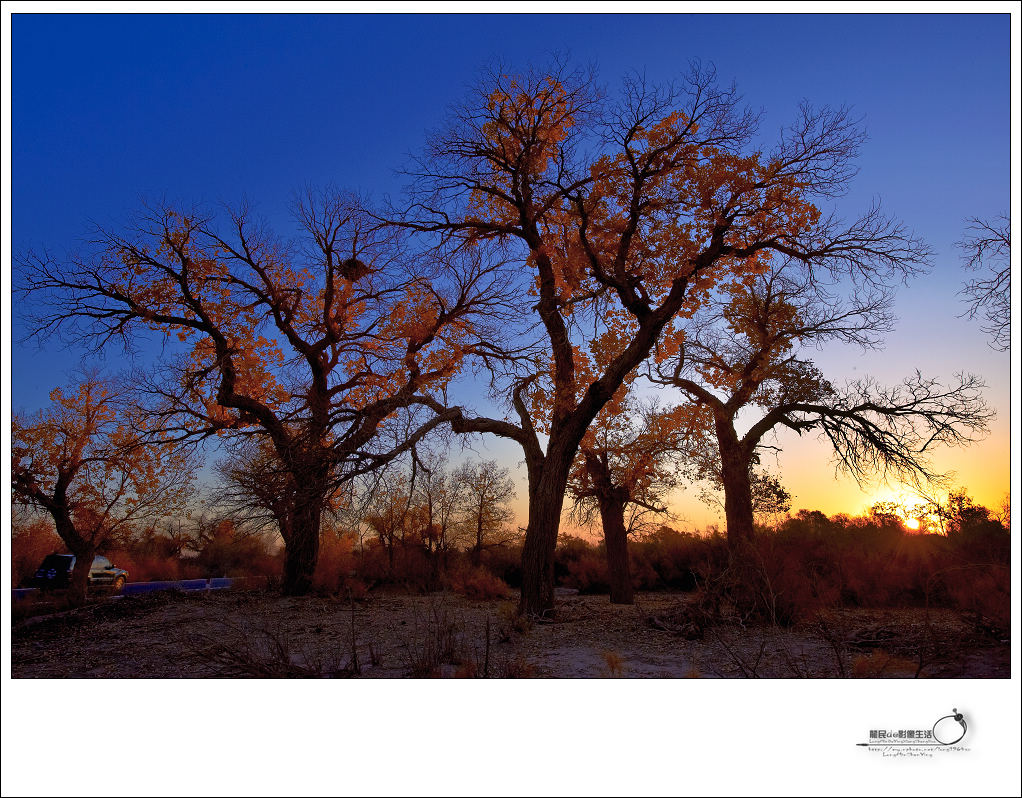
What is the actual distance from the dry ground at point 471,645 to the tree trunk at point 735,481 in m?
3.06

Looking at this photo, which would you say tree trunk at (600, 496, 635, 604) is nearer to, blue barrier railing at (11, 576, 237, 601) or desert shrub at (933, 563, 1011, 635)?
desert shrub at (933, 563, 1011, 635)

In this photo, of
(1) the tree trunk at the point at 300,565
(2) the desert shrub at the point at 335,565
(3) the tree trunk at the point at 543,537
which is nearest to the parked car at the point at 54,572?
(1) the tree trunk at the point at 300,565

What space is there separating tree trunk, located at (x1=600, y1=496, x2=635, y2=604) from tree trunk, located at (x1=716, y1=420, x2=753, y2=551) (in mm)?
2226

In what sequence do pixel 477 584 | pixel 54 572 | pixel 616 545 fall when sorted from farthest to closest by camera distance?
pixel 477 584
pixel 616 545
pixel 54 572

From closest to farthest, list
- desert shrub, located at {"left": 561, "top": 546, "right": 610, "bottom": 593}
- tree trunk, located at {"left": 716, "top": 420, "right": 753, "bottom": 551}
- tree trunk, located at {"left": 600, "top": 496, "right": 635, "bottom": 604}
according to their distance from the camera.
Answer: tree trunk, located at {"left": 716, "top": 420, "right": 753, "bottom": 551}
tree trunk, located at {"left": 600, "top": 496, "right": 635, "bottom": 604}
desert shrub, located at {"left": 561, "top": 546, "right": 610, "bottom": 593}

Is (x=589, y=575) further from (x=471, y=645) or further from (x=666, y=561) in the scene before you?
(x=471, y=645)

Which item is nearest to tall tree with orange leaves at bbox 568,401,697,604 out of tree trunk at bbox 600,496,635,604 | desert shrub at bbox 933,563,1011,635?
tree trunk at bbox 600,496,635,604

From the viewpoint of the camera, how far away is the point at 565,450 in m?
10.6

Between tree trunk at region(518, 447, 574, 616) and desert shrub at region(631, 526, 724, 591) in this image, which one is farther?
desert shrub at region(631, 526, 724, 591)

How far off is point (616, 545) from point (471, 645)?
6.63 m

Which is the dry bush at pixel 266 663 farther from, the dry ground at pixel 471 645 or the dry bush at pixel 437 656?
the dry bush at pixel 437 656

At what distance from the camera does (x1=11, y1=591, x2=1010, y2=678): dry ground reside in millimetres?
5707

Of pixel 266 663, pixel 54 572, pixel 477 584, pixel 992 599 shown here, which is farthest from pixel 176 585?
pixel 992 599

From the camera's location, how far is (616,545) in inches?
538
